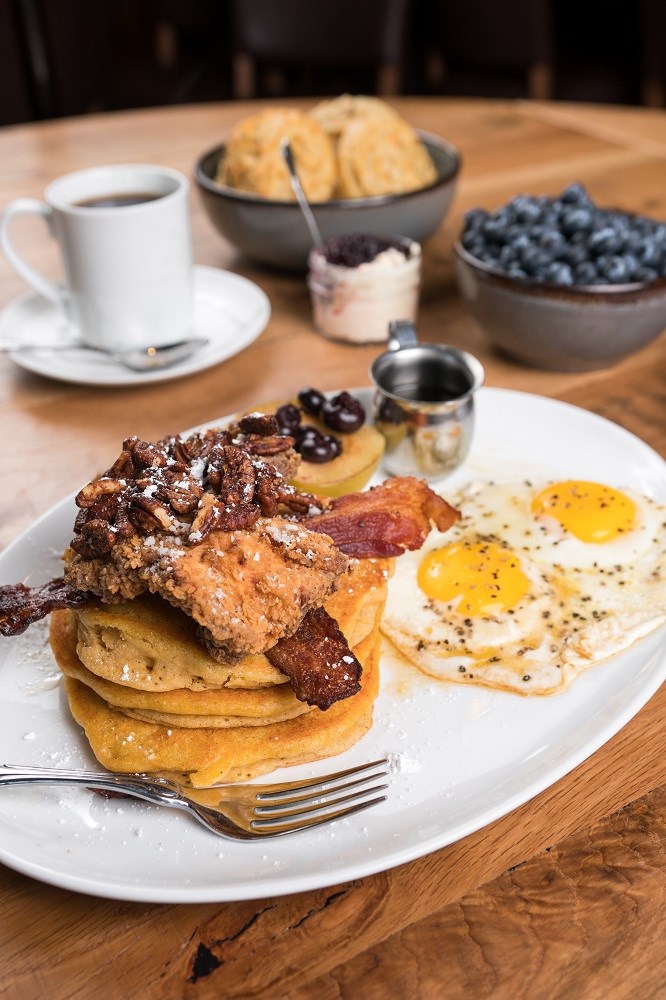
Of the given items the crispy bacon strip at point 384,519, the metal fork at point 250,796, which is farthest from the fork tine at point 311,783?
the crispy bacon strip at point 384,519

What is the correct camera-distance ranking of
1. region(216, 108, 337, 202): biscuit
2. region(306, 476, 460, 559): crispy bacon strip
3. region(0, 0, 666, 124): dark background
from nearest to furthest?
1. region(306, 476, 460, 559): crispy bacon strip
2. region(216, 108, 337, 202): biscuit
3. region(0, 0, 666, 124): dark background

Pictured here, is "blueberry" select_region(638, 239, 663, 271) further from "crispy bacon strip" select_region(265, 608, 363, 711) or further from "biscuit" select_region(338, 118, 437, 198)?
"crispy bacon strip" select_region(265, 608, 363, 711)

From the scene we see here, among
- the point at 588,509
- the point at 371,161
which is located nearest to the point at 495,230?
the point at 371,161

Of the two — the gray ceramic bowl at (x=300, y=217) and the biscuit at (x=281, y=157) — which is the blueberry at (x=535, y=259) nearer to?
the gray ceramic bowl at (x=300, y=217)

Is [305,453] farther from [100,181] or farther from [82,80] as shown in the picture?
[82,80]

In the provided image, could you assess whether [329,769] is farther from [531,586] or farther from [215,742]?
[531,586]

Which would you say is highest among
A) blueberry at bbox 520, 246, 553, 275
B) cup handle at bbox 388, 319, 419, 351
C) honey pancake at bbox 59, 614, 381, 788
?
blueberry at bbox 520, 246, 553, 275

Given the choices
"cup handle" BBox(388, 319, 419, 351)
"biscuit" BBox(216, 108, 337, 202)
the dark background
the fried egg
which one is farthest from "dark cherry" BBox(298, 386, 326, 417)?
the dark background
